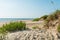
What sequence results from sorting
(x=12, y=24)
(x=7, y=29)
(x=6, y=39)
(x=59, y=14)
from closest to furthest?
(x=6, y=39), (x=7, y=29), (x=12, y=24), (x=59, y=14)

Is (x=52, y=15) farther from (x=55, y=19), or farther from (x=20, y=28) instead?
(x=20, y=28)

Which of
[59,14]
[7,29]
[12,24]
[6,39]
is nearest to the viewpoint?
[6,39]

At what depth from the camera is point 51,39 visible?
6.67m

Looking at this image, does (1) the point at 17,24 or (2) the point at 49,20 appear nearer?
(1) the point at 17,24

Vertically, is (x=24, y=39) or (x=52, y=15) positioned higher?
(x=52, y=15)

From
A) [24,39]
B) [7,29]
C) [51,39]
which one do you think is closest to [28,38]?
[24,39]

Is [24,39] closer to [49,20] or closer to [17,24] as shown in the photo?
[17,24]

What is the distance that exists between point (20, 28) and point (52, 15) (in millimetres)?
2878

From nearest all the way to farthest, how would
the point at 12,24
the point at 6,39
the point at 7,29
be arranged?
the point at 6,39 < the point at 7,29 < the point at 12,24

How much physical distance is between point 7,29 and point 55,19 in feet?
11.6

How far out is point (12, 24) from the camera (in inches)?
374

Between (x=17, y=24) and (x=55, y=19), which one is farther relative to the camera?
(x=55, y=19)

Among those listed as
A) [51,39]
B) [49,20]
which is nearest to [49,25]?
[49,20]

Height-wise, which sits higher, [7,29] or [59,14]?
[59,14]
